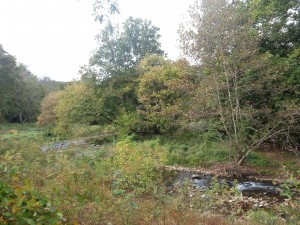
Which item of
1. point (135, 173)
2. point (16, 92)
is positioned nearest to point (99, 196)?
point (135, 173)

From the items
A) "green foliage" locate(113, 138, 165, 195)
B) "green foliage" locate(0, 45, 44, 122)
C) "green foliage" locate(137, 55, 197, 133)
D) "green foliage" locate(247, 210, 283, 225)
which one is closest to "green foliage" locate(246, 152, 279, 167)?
"green foliage" locate(137, 55, 197, 133)

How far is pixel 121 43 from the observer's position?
97.5ft

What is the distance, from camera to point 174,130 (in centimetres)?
2238

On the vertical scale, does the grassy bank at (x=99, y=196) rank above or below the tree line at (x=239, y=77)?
below

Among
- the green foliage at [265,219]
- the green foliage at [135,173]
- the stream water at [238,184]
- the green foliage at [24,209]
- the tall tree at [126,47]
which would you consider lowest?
the stream water at [238,184]

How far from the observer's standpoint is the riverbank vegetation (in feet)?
14.8

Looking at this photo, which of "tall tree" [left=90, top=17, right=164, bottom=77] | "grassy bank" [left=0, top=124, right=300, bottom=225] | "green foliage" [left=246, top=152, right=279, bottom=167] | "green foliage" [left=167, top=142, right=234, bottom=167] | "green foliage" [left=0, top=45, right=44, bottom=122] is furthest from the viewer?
"green foliage" [left=0, top=45, right=44, bottom=122]

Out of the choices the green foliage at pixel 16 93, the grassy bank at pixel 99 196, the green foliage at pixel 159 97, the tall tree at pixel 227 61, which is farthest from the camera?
the green foliage at pixel 16 93

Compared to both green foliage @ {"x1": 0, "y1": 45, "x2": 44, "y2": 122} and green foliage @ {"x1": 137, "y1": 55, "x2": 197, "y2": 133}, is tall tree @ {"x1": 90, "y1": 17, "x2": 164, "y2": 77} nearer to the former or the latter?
green foliage @ {"x1": 137, "y1": 55, "x2": 197, "y2": 133}

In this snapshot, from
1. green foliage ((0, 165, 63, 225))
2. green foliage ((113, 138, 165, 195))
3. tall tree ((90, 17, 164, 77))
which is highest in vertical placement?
tall tree ((90, 17, 164, 77))

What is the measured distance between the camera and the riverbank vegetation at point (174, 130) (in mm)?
4508

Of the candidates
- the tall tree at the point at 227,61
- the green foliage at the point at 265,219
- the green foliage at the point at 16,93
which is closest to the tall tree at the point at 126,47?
the tall tree at the point at 227,61

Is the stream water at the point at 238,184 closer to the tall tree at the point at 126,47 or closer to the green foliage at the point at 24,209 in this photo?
the green foliage at the point at 24,209

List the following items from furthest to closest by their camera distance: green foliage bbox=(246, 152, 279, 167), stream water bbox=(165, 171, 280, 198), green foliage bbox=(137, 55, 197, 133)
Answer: green foliage bbox=(137, 55, 197, 133), green foliage bbox=(246, 152, 279, 167), stream water bbox=(165, 171, 280, 198)
